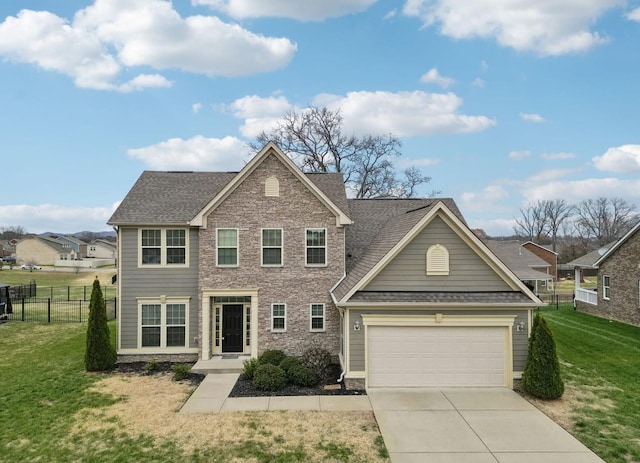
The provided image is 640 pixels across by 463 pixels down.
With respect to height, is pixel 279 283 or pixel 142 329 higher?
pixel 279 283

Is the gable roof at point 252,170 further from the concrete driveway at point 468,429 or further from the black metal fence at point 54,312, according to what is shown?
the black metal fence at point 54,312

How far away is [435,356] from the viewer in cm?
1252

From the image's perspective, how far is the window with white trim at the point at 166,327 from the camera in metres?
15.4

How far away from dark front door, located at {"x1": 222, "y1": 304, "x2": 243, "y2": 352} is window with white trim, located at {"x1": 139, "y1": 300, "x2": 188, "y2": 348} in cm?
146

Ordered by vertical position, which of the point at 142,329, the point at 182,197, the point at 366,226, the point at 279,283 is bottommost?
the point at 142,329

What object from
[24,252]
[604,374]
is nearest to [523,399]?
[604,374]

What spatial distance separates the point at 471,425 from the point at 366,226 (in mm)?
9440

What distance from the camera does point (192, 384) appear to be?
1288 cm

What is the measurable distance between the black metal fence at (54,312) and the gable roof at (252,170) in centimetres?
1081

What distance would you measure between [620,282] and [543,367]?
53.4ft

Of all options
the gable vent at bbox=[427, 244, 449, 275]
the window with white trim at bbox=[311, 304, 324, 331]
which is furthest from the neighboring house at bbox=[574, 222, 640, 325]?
the window with white trim at bbox=[311, 304, 324, 331]

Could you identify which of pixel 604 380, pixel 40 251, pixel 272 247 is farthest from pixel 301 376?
pixel 40 251

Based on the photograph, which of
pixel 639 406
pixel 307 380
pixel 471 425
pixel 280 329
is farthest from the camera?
pixel 280 329

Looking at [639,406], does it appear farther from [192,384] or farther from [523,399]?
[192,384]
